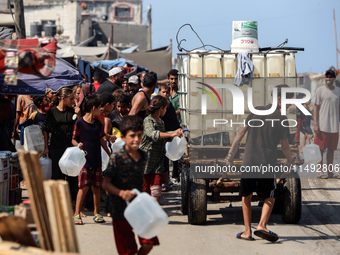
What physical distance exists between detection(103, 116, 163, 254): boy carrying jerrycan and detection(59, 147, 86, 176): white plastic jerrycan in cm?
279

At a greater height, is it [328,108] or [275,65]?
[275,65]

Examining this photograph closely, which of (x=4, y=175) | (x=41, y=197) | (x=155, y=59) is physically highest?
(x=155, y=59)

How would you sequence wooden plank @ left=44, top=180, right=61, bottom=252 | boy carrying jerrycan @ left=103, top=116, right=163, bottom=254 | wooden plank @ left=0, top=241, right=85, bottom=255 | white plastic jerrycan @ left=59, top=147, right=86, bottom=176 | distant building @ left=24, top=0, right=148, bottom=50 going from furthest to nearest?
distant building @ left=24, top=0, right=148, bottom=50, white plastic jerrycan @ left=59, top=147, right=86, bottom=176, boy carrying jerrycan @ left=103, top=116, right=163, bottom=254, wooden plank @ left=44, top=180, right=61, bottom=252, wooden plank @ left=0, top=241, right=85, bottom=255

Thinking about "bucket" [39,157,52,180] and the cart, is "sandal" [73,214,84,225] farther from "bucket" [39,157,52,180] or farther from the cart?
the cart

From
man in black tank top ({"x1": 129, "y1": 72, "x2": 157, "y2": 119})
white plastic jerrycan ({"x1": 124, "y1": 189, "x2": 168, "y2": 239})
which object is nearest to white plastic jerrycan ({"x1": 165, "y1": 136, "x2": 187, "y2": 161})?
man in black tank top ({"x1": 129, "y1": 72, "x2": 157, "y2": 119})

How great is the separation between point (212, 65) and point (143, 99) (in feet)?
3.90

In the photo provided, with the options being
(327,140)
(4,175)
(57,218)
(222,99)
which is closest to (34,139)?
(4,175)

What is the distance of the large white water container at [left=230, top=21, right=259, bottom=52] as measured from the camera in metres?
9.39

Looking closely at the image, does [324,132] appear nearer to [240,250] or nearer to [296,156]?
[296,156]

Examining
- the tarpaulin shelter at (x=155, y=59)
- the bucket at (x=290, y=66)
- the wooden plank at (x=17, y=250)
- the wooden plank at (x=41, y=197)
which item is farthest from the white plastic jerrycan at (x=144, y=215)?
the tarpaulin shelter at (x=155, y=59)

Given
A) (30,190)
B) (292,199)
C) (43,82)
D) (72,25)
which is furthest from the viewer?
(72,25)

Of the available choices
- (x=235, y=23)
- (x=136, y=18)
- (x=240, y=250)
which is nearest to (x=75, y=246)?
(x=240, y=250)

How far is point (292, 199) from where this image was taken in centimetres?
871

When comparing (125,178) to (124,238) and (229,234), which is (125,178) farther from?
(229,234)
